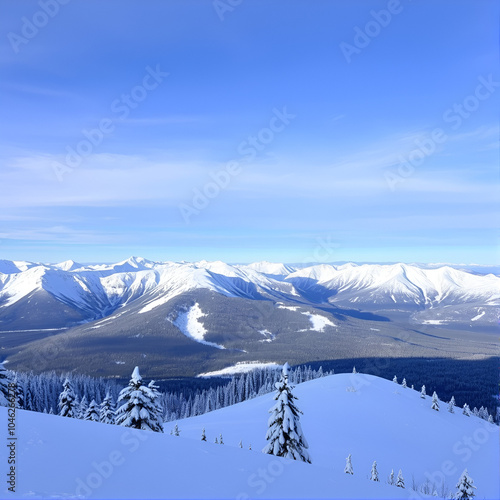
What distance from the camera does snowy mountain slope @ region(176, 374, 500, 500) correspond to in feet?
155

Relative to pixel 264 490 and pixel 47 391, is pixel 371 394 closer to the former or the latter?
pixel 264 490

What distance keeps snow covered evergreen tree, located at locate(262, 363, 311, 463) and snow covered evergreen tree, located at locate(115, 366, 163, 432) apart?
29.6 feet

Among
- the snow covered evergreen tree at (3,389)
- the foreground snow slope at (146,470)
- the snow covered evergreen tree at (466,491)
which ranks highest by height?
the foreground snow slope at (146,470)

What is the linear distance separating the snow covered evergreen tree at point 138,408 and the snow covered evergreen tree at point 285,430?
9029 mm

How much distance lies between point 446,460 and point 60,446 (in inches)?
2393

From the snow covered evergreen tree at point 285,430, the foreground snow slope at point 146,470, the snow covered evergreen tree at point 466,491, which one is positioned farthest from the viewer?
the snow covered evergreen tree at point 466,491

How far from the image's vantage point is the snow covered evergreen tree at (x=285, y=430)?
79.0 feet

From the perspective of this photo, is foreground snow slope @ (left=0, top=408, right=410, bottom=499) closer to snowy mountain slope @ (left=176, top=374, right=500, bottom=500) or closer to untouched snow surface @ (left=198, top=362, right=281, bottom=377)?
snowy mountain slope @ (left=176, top=374, right=500, bottom=500)

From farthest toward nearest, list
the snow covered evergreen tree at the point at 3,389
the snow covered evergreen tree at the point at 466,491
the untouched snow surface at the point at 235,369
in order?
the untouched snow surface at the point at 235,369 → the snow covered evergreen tree at the point at 3,389 → the snow covered evergreen tree at the point at 466,491

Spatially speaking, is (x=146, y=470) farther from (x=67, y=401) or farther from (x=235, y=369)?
(x=235, y=369)

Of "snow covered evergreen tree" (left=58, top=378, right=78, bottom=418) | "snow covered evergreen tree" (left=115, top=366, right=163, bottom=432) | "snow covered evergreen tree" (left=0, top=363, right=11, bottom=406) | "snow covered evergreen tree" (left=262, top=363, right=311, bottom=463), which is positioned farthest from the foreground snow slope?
"snow covered evergreen tree" (left=58, top=378, right=78, bottom=418)

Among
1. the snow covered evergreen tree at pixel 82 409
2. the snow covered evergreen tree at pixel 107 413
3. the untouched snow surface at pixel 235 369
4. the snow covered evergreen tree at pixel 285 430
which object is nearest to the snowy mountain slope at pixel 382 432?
the snow covered evergreen tree at pixel 107 413

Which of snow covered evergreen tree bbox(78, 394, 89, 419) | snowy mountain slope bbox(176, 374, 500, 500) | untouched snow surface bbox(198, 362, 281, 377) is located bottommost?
untouched snow surface bbox(198, 362, 281, 377)

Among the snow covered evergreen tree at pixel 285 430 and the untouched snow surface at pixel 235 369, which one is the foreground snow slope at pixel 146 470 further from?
the untouched snow surface at pixel 235 369
